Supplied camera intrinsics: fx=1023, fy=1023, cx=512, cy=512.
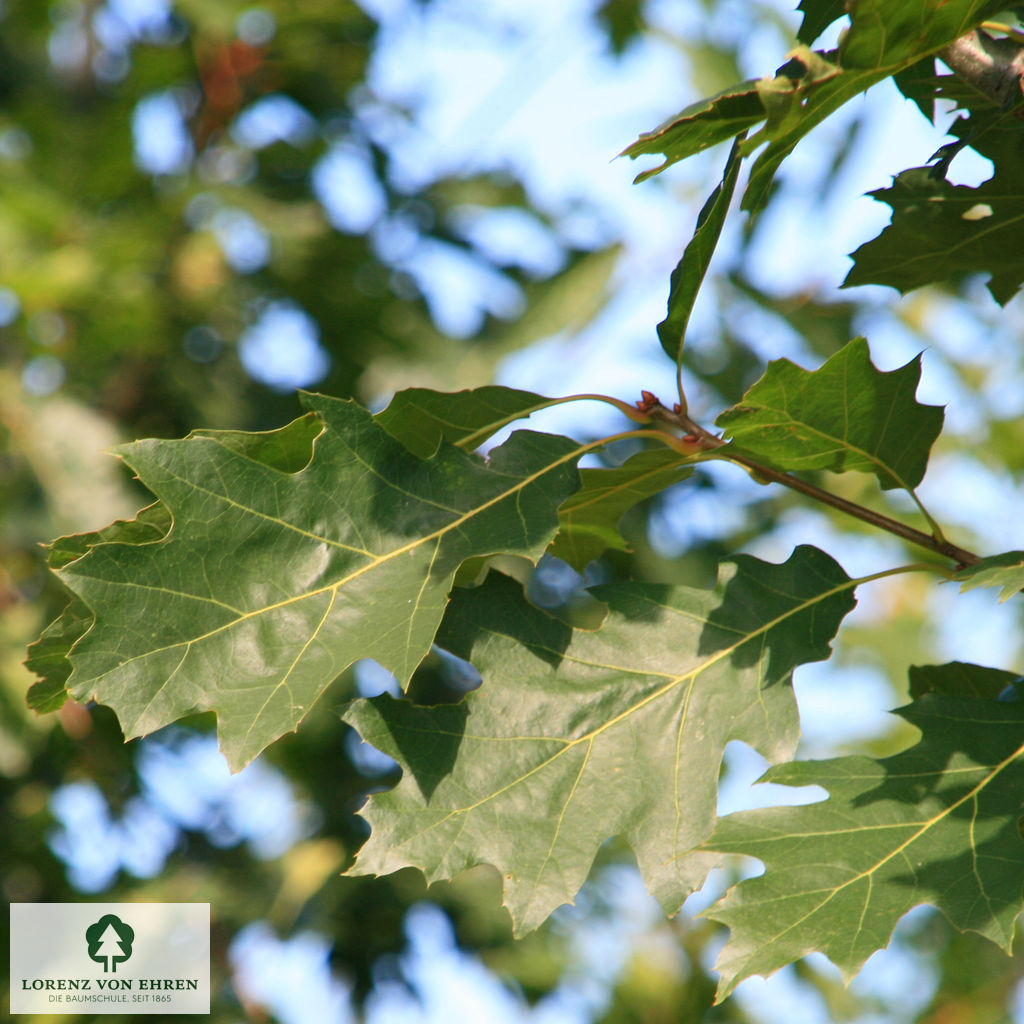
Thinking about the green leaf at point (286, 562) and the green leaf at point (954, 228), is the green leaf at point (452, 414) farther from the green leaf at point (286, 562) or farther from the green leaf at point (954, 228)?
the green leaf at point (954, 228)

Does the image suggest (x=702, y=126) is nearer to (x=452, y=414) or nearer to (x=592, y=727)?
(x=452, y=414)

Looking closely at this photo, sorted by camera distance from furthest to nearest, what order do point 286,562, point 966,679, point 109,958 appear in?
point 109,958
point 966,679
point 286,562

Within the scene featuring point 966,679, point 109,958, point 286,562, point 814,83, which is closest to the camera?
point 814,83

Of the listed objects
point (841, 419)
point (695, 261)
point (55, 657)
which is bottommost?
point (55, 657)

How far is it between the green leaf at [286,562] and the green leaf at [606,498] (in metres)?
0.06

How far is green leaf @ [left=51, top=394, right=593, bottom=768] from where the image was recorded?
30.6 inches

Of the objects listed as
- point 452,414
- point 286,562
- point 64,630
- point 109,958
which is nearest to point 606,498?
point 452,414

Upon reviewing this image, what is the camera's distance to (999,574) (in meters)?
0.76

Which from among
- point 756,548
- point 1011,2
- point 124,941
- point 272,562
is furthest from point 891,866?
point 756,548

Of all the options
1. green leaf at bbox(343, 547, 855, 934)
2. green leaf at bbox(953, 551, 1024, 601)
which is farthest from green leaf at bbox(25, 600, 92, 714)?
green leaf at bbox(953, 551, 1024, 601)

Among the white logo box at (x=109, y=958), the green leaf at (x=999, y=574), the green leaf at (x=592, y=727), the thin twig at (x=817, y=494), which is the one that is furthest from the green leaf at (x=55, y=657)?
the white logo box at (x=109, y=958)

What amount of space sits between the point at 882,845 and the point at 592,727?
0.25m

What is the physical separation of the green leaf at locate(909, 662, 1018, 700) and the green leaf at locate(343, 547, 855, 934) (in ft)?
0.44

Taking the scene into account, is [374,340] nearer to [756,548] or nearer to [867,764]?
[756,548]
